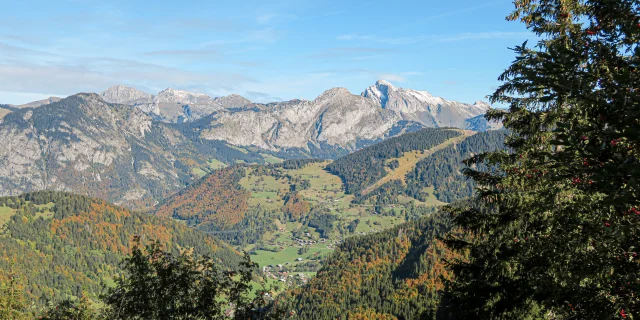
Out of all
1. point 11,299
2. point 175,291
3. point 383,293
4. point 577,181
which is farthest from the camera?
point 383,293

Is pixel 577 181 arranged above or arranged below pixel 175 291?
above

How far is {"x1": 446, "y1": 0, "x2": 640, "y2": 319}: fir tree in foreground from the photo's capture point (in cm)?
792

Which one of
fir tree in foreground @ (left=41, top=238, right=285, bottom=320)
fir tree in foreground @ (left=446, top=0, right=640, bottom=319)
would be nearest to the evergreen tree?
fir tree in foreground @ (left=41, top=238, right=285, bottom=320)

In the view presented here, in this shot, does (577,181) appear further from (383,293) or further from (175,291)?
(383,293)

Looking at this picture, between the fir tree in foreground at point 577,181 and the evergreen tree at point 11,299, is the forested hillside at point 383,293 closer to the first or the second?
the evergreen tree at point 11,299

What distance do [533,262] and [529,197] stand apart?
21.5ft

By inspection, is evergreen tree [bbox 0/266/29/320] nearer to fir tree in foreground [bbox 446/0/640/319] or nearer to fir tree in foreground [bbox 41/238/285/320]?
fir tree in foreground [bbox 41/238/285/320]

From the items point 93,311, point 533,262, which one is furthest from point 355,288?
point 533,262

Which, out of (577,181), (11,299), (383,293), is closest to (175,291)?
(577,181)

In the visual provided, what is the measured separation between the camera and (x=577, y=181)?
12336 mm

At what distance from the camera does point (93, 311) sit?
2766 centimetres

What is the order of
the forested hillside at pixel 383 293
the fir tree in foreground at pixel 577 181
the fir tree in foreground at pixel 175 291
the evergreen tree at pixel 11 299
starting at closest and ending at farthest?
the fir tree in foreground at pixel 577 181 → the fir tree in foreground at pixel 175 291 → the evergreen tree at pixel 11 299 → the forested hillside at pixel 383 293

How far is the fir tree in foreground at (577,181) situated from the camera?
26.0 feet

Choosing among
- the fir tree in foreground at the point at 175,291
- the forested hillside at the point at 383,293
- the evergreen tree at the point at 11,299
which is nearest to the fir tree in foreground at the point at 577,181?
the fir tree in foreground at the point at 175,291
